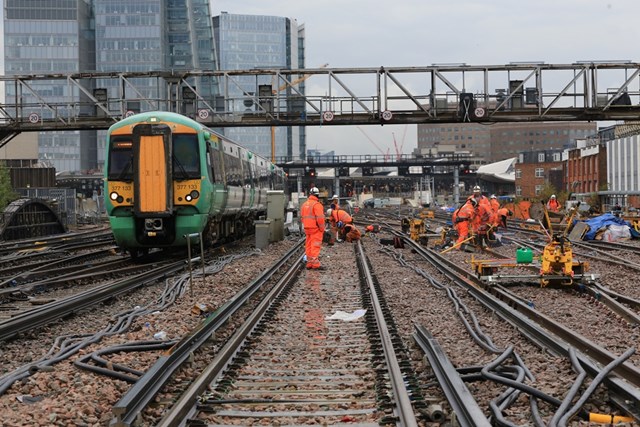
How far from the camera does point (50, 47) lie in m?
117

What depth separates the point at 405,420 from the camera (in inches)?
205

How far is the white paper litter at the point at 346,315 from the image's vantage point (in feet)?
33.4

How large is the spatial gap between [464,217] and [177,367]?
1507 cm

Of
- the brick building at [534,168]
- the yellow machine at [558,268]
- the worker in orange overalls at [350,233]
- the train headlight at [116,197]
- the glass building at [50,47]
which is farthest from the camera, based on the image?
the glass building at [50,47]

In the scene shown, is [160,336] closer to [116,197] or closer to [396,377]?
[396,377]

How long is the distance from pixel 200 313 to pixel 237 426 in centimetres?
508

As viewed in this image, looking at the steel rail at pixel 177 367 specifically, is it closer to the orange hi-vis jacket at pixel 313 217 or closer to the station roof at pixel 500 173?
the orange hi-vis jacket at pixel 313 217

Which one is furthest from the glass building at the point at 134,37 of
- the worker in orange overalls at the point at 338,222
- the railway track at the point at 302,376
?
the railway track at the point at 302,376

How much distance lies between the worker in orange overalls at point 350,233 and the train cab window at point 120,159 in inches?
350

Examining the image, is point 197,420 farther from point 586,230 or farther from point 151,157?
point 586,230

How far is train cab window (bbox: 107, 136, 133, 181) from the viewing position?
17.6 m

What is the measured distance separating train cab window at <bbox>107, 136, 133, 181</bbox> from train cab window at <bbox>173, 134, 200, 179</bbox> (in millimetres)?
956

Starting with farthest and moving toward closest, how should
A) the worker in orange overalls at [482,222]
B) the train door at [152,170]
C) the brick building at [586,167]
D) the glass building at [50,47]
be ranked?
the glass building at [50,47]
the brick building at [586,167]
the worker in orange overalls at [482,222]
the train door at [152,170]

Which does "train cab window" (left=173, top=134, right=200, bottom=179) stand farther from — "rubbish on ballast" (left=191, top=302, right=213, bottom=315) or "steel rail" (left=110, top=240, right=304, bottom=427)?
"rubbish on ballast" (left=191, top=302, right=213, bottom=315)
